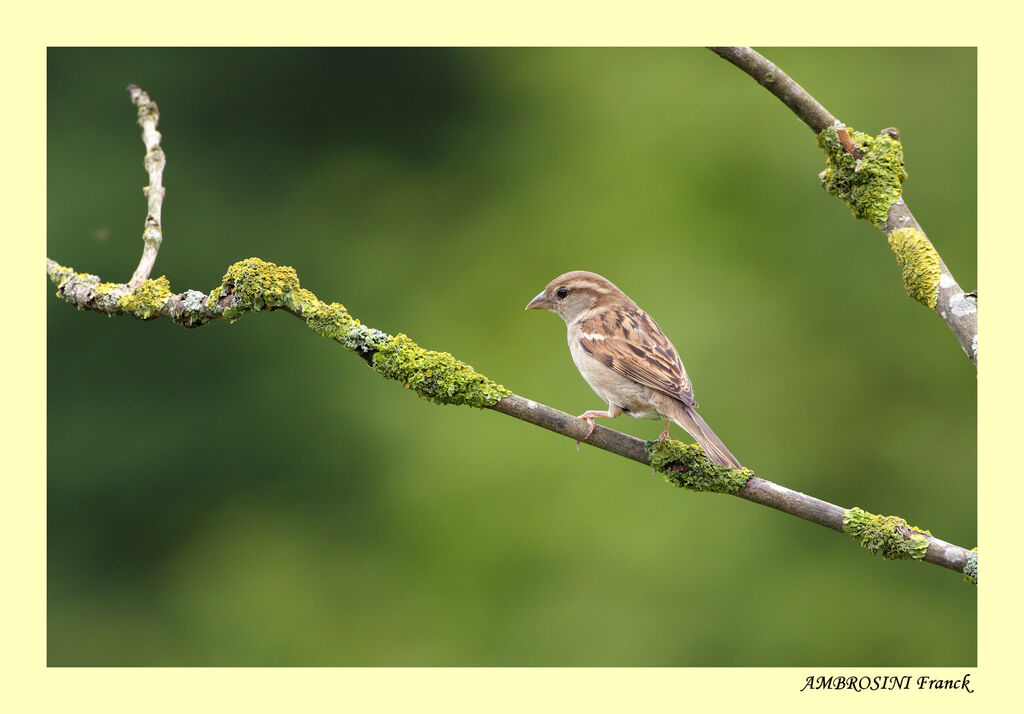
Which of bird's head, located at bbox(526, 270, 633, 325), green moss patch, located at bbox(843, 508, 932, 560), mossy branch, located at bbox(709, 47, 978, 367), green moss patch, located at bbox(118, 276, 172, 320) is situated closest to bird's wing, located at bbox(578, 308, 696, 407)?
bird's head, located at bbox(526, 270, 633, 325)

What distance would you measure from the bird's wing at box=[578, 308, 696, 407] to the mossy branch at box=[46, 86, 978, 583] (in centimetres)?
79

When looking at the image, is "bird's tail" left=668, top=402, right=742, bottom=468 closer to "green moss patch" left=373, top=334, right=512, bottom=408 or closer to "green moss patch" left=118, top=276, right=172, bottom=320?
"green moss patch" left=373, top=334, right=512, bottom=408

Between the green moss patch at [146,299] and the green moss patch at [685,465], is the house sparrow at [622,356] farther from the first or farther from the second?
the green moss patch at [146,299]

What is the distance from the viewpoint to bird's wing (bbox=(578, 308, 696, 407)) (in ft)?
15.9

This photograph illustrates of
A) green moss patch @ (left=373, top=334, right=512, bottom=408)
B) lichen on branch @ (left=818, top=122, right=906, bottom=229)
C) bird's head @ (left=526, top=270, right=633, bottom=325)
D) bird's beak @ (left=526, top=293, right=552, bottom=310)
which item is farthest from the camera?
bird's beak @ (left=526, top=293, right=552, bottom=310)

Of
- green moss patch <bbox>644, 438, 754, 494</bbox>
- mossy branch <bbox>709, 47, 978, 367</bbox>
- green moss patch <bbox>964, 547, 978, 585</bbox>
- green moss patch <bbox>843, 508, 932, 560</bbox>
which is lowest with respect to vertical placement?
green moss patch <bbox>964, 547, 978, 585</bbox>

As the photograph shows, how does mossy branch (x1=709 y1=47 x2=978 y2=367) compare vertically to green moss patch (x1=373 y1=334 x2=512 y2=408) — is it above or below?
above

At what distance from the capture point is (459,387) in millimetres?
3832

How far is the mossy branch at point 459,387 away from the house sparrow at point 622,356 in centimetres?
41

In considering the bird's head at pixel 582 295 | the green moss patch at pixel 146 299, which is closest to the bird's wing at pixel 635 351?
the bird's head at pixel 582 295

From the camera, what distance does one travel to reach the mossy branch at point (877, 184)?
384 cm

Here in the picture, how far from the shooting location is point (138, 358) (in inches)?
325

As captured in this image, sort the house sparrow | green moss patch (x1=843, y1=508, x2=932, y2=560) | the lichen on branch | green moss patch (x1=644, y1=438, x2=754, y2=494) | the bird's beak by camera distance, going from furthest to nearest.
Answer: the bird's beak → the house sparrow → the lichen on branch → green moss patch (x1=644, y1=438, x2=754, y2=494) → green moss patch (x1=843, y1=508, x2=932, y2=560)

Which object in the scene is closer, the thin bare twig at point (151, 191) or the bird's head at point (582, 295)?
the thin bare twig at point (151, 191)
